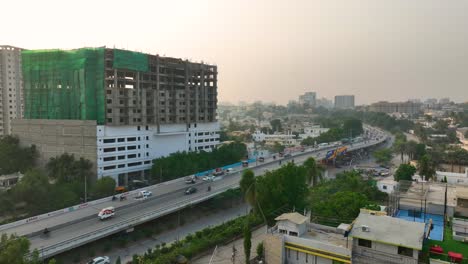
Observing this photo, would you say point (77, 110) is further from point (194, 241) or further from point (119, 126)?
point (194, 241)

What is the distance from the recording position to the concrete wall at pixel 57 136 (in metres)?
37.2

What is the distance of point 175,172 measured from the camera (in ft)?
126

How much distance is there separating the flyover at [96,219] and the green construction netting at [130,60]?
15592 mm

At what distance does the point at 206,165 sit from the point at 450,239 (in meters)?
29.8

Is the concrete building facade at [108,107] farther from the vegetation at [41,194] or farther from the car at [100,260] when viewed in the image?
the car at [100,260]

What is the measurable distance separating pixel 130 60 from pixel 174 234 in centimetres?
2303

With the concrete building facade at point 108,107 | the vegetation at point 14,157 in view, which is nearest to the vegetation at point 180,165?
the concrete building facade at point 108,107

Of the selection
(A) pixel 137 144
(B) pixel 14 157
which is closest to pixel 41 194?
(A) pixel 137 144

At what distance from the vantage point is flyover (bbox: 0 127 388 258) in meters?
20.4

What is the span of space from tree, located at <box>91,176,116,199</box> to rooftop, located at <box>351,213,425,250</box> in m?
Result: 24.9

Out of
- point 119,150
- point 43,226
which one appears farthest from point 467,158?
point 43,226

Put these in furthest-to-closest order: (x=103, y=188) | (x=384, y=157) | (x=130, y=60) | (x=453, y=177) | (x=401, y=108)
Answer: (x=401, y=108) < (x=384, y=157) < (x=130, y=60) < (x=453, y=177) < (x=103, y=188)

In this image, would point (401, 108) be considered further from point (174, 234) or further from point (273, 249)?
point (273, 249)

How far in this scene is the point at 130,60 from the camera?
3947cm
